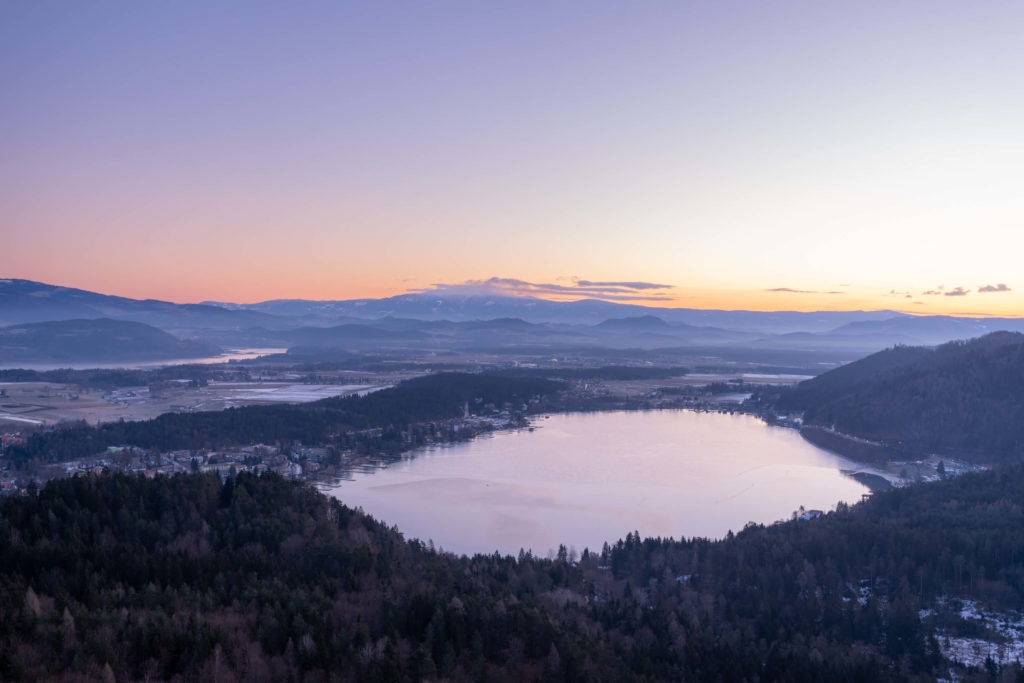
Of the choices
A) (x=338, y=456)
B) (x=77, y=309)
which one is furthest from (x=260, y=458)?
(x=77, y=309)

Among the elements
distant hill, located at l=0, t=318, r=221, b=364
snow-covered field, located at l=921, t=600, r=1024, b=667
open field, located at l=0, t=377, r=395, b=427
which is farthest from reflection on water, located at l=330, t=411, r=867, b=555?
distant hill, located at l=0, t=318, r=221, b=364

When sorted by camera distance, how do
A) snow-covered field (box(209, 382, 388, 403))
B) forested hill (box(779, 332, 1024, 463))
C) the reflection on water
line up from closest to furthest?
the reflection on water < forested hill (box(779, 332, 1024, 463)) < snow-covered field (box(209, 382, 388, 403))

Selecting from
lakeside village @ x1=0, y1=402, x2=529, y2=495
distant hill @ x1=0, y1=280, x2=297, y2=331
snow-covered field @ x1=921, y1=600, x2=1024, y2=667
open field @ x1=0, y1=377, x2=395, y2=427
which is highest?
distant hill @ x1=0, y1=280, x2=297, y2=331

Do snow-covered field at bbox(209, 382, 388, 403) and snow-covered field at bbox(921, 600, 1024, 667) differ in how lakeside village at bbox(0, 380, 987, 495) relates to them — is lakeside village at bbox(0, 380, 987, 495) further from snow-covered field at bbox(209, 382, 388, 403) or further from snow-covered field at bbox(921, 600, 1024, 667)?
snow-covered field at bbox(921, 600, 1024, 667)

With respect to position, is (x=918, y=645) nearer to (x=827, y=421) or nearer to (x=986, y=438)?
(x=986, y=438)

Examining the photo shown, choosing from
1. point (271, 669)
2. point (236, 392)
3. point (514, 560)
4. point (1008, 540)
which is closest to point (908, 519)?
point (1008, 540)

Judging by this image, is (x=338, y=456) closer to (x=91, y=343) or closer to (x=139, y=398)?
(x=139, y=398)

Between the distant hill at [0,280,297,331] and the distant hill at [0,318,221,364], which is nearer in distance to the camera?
the distant hill at [0,318,221,364]
